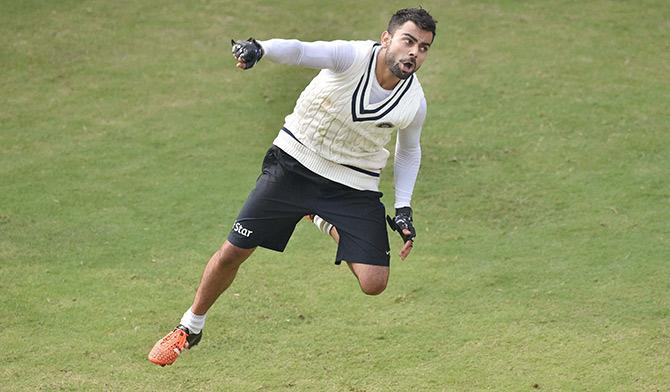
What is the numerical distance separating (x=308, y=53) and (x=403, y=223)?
1494 mm

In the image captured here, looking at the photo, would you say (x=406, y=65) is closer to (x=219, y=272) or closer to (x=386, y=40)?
(x=386, y=40)

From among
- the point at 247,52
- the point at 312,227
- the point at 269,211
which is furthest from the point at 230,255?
the point at 312,227

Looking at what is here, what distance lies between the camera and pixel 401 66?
6.67 meters

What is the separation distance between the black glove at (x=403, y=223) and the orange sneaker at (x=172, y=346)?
1.60 metres

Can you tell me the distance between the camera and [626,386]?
7430mm

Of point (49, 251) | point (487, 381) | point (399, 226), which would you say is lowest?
point (49, 251)

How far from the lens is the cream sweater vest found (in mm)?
6789

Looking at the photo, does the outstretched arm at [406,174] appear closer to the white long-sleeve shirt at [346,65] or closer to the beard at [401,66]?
the white long-sleeve shirt at [346,65]

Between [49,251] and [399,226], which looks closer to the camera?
[399,226]

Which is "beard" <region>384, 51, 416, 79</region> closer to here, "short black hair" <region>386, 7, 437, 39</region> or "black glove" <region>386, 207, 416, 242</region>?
"short black hair" <region>386, 7, 437, 39</region>

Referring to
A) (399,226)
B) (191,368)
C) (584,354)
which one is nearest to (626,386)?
(584,354)

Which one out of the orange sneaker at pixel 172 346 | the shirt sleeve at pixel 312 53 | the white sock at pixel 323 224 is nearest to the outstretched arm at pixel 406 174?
the white sock at pixel 323 224

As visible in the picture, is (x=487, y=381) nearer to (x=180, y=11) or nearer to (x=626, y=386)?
(x=626, y=386)

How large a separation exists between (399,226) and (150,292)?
2556 millimetres
